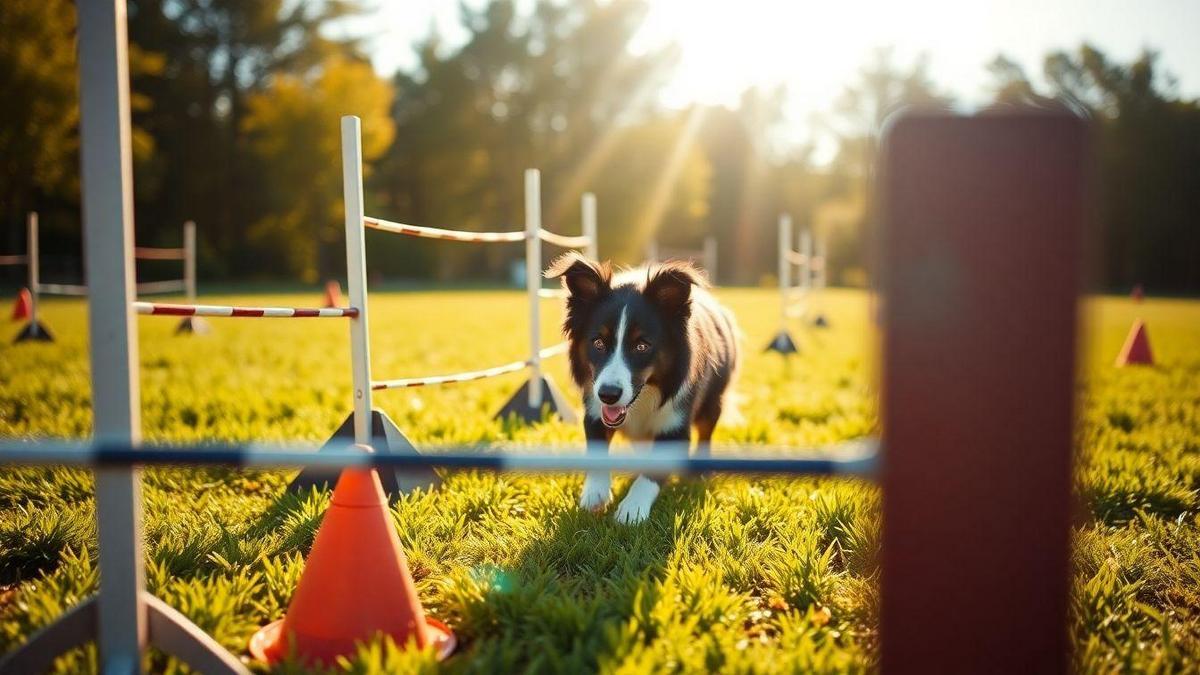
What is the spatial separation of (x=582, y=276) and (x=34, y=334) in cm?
940

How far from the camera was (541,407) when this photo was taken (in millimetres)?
5188

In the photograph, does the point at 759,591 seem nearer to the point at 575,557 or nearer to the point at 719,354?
the point at 575,557

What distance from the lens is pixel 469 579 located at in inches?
98.8

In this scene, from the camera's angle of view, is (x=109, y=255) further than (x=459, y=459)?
Yes

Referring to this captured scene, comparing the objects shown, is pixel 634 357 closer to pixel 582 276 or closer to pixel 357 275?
pixel 582 276

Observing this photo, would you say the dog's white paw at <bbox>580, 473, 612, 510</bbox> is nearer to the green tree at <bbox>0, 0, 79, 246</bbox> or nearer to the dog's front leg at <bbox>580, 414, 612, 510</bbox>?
the dog's front leg at <bbox>580, 414, 612, 510</bbox>

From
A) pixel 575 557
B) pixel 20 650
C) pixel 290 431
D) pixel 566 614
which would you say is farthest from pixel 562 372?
pixel 20 650

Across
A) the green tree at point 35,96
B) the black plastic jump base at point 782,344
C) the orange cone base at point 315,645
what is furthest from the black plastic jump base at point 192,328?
the green tree at point 35,96

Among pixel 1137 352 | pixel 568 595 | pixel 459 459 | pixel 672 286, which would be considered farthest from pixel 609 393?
pixel 1137 352

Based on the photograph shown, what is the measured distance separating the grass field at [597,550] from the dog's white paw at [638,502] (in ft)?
0.23

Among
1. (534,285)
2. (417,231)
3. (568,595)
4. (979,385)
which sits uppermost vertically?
(417,231)

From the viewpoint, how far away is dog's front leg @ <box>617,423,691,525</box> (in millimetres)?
3324

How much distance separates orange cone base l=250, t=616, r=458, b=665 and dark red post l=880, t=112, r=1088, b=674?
1.38 m

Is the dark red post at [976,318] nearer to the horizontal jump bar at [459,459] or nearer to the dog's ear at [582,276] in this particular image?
the horizontal jump bar at [459,459]
